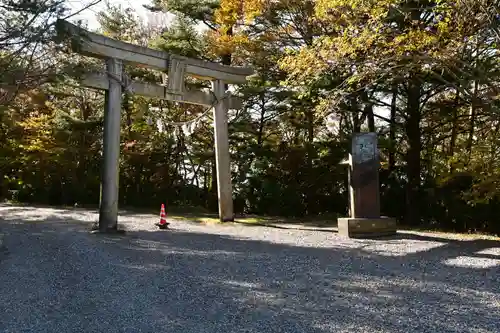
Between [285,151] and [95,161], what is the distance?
25.5 feet

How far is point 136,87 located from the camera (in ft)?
31.6

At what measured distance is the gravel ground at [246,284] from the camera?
3.62m

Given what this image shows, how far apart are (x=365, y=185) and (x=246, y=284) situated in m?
4.64

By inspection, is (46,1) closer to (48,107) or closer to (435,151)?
(435,151)

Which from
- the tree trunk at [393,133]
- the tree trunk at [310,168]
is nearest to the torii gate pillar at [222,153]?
the tree trunk at [310,168]

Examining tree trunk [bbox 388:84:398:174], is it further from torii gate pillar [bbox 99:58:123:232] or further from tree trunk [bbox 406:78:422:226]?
torii gate pillar [bbox 99:58:123:232]

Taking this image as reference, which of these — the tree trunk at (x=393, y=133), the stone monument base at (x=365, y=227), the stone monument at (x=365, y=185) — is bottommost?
the stone monument base at (x=365, y=227)

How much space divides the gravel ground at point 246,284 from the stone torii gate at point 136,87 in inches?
50.2

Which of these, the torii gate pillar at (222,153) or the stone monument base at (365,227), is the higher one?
the torii gate pillar at (222,153)

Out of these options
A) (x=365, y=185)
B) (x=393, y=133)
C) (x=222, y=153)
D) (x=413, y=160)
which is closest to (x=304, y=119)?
(x=393, y=133)

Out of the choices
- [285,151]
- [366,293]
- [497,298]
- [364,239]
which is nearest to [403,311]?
[366,293]

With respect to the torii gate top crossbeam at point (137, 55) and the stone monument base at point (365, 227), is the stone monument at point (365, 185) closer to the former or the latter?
the stone monument base at point (365, 227)

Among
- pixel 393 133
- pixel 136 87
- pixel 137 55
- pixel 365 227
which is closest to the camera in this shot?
pixel 365 227

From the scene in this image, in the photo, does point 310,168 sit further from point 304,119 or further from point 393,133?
point 393,133
